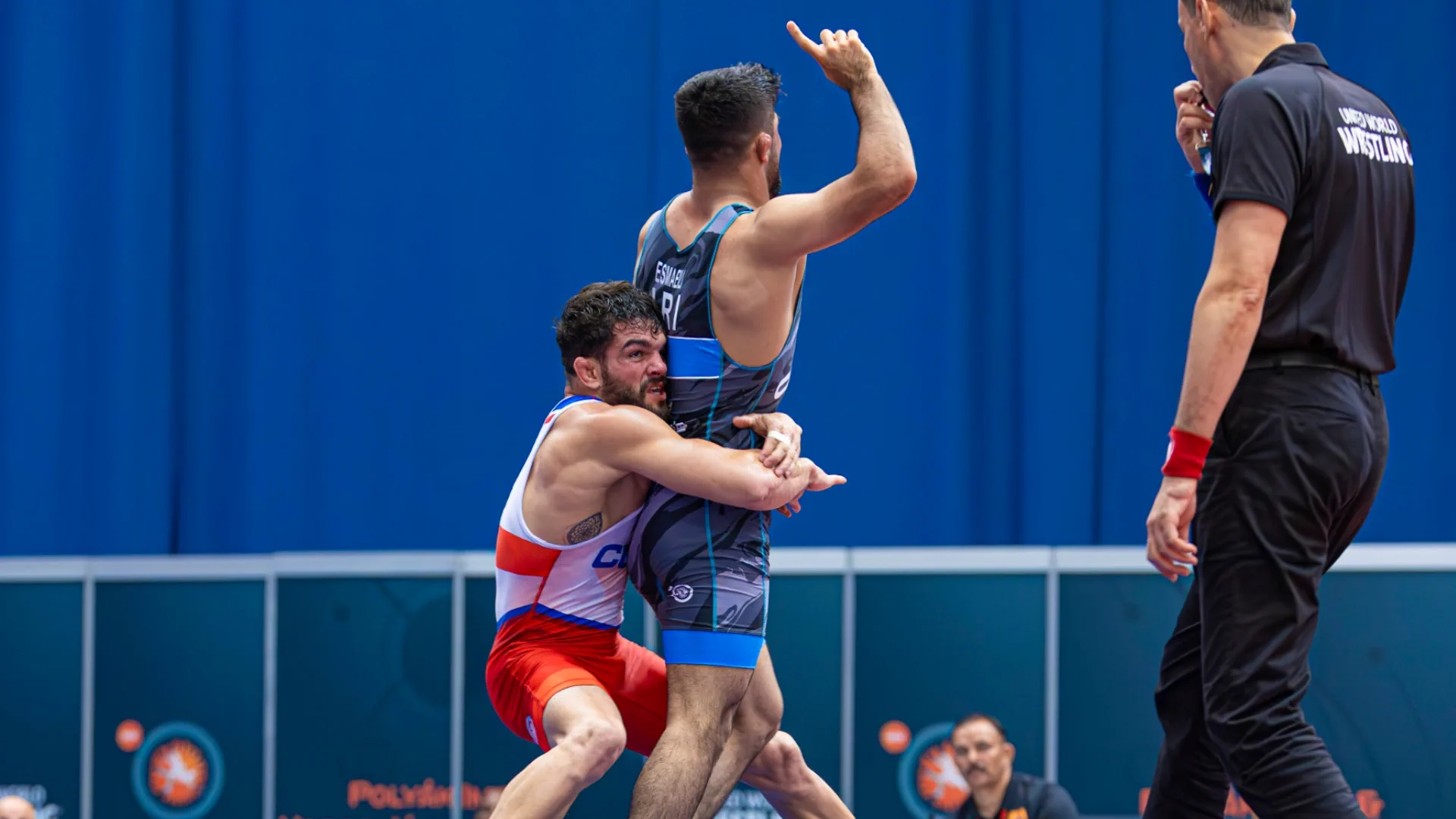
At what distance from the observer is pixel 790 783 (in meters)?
3.00

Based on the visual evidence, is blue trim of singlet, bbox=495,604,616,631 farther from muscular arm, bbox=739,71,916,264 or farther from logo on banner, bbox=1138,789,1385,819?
logo on banner, bbox=1138,789,1385,819

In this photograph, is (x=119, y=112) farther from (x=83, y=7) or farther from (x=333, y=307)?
(x=333, y=307)

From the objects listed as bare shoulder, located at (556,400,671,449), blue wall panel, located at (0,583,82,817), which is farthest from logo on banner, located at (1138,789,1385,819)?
blue wall panel, located at (0,583,82,817)

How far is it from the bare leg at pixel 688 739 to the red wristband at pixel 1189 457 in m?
0.98

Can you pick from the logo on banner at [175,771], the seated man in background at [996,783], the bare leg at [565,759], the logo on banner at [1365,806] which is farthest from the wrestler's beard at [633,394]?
the logo on banner at [175,771]

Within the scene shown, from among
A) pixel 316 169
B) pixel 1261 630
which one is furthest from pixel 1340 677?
pixel 316 169

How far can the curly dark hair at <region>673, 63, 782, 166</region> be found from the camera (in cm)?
272

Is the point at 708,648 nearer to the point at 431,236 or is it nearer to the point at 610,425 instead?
the point at 610,425

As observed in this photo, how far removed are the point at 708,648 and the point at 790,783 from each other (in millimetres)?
544

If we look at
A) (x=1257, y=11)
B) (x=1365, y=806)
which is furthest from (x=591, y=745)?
(x=1365, y=806)

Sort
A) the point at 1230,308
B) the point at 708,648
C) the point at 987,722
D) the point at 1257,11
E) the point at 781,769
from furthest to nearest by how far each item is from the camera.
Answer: the point at 987,722
the point at 781,769
the point at 708,648
the point at 1257,11
the point at 1230,308

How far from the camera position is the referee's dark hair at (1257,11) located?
2279 mm

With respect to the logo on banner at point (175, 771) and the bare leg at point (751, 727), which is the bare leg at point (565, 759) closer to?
the bare leg at point (751, 727)

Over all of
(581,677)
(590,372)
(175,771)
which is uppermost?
(590,372)
